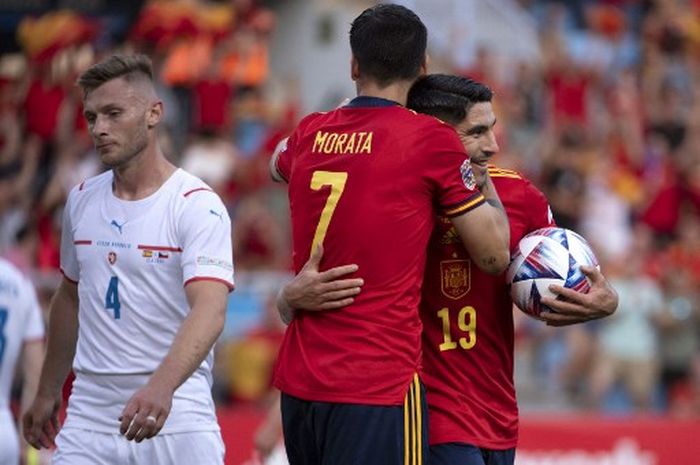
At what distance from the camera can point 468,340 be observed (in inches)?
278

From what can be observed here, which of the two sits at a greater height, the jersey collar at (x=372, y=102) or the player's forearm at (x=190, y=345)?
the jersey collar at (x=372, y=102)

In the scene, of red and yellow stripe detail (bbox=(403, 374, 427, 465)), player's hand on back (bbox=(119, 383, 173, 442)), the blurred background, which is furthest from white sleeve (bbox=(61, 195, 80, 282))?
the blurred background

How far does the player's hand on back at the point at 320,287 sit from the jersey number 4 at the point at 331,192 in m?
0.05

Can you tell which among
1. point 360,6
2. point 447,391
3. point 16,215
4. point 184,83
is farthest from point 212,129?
point 447,391

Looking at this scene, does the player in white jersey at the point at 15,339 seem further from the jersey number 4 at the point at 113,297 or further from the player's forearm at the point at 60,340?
the jersey number 4 at the point at 113,297

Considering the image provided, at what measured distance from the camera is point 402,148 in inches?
260

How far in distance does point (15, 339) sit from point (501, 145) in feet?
35.3

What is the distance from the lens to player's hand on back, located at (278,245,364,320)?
659 cm

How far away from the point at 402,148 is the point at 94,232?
1.72m

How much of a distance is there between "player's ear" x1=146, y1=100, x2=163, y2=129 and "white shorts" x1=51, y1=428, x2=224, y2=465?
4.54 ft

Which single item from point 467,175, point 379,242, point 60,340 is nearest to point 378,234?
point 379,242

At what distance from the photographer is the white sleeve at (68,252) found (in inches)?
309

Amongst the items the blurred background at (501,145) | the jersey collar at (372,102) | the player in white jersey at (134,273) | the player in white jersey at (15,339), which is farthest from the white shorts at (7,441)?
the blurred background at (501,145)

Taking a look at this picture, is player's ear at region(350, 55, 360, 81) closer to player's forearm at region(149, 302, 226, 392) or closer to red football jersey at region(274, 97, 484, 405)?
Answer: red football jersey at region(274, 97, 484, 405)
